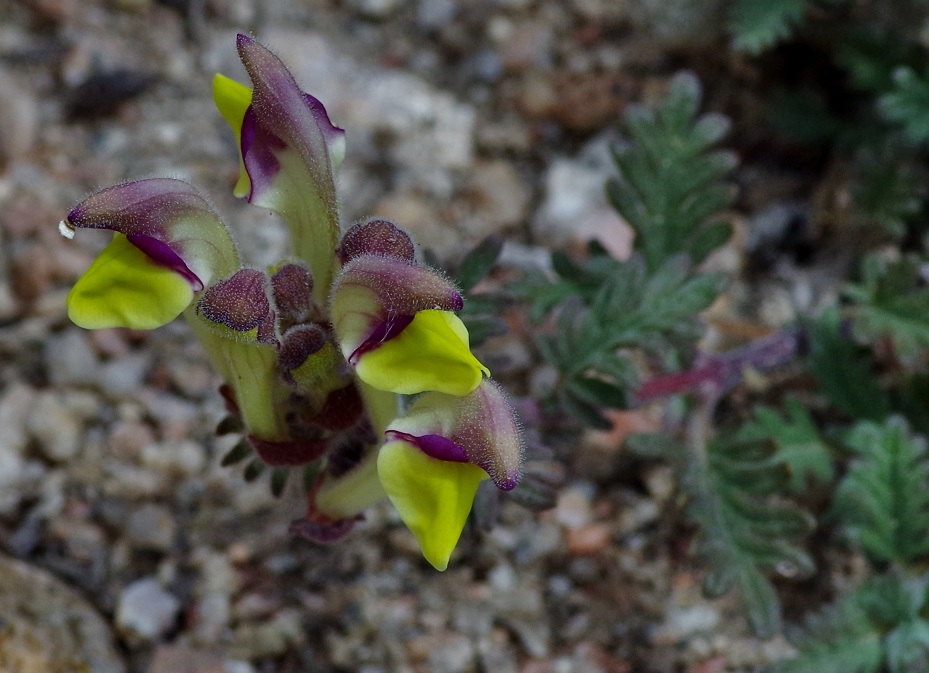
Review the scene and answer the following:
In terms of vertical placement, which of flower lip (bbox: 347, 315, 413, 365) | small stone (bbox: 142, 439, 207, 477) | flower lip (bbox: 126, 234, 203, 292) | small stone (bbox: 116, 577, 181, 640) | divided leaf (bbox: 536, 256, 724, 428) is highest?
flower lip (bbox: 347, 315, 413, 365)

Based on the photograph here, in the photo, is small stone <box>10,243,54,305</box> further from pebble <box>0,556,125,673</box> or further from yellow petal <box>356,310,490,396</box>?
yellow petal <box>356,310,490,396</box>

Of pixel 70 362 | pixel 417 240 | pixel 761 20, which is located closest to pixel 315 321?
pixel 417 240

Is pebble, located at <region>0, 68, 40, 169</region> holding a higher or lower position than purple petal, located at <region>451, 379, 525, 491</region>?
lower

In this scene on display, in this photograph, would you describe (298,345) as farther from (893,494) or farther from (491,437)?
(893,494)

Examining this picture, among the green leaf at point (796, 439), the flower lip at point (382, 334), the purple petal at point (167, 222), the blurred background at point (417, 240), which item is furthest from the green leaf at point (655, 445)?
the purple petal at point (167, 222)

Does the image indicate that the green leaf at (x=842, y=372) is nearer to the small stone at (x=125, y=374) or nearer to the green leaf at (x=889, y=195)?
the green leaf at (x=889, y=195)

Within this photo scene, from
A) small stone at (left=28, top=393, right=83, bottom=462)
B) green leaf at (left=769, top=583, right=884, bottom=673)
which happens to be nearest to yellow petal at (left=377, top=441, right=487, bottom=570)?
green leaf at (left=769, top=583, right=884, bottom=673)
